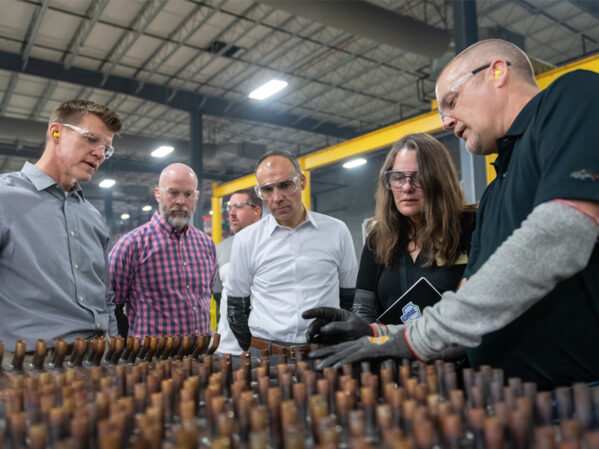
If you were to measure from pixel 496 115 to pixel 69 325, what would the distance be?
1.86 m

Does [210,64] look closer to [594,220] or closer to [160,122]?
[160,122]

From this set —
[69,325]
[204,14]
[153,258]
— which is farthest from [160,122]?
[69,325]

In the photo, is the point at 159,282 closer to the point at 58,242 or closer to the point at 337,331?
the point at 58,242

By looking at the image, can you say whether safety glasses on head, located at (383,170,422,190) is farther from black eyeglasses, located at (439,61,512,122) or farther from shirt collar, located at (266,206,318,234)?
shirt collar, located at (266,206,318,234)

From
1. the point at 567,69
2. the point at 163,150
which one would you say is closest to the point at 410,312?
the point at 567,69

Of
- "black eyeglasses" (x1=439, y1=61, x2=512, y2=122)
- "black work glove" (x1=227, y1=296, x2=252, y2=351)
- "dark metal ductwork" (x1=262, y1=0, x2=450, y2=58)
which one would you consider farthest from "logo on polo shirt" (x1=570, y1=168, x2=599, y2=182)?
"dark metal ductwork" (x1=262, y1=0, x2=450, y2=58)

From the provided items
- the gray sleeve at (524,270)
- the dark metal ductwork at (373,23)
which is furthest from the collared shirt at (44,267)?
the dark metal ductwork at (373,23)

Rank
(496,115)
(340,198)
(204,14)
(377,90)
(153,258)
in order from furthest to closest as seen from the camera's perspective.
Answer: (340,198) → (377,90) → (204,14) → (153,258) → (496,115)

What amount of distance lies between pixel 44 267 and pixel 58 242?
130 millimetres

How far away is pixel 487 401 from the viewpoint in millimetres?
958

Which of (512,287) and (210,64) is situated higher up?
(210,64)

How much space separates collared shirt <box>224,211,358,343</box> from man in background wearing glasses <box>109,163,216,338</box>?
1.36 feet

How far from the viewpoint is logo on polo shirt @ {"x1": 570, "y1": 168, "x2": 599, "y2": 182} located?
994 millimetres

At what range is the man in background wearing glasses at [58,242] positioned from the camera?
1.95m
